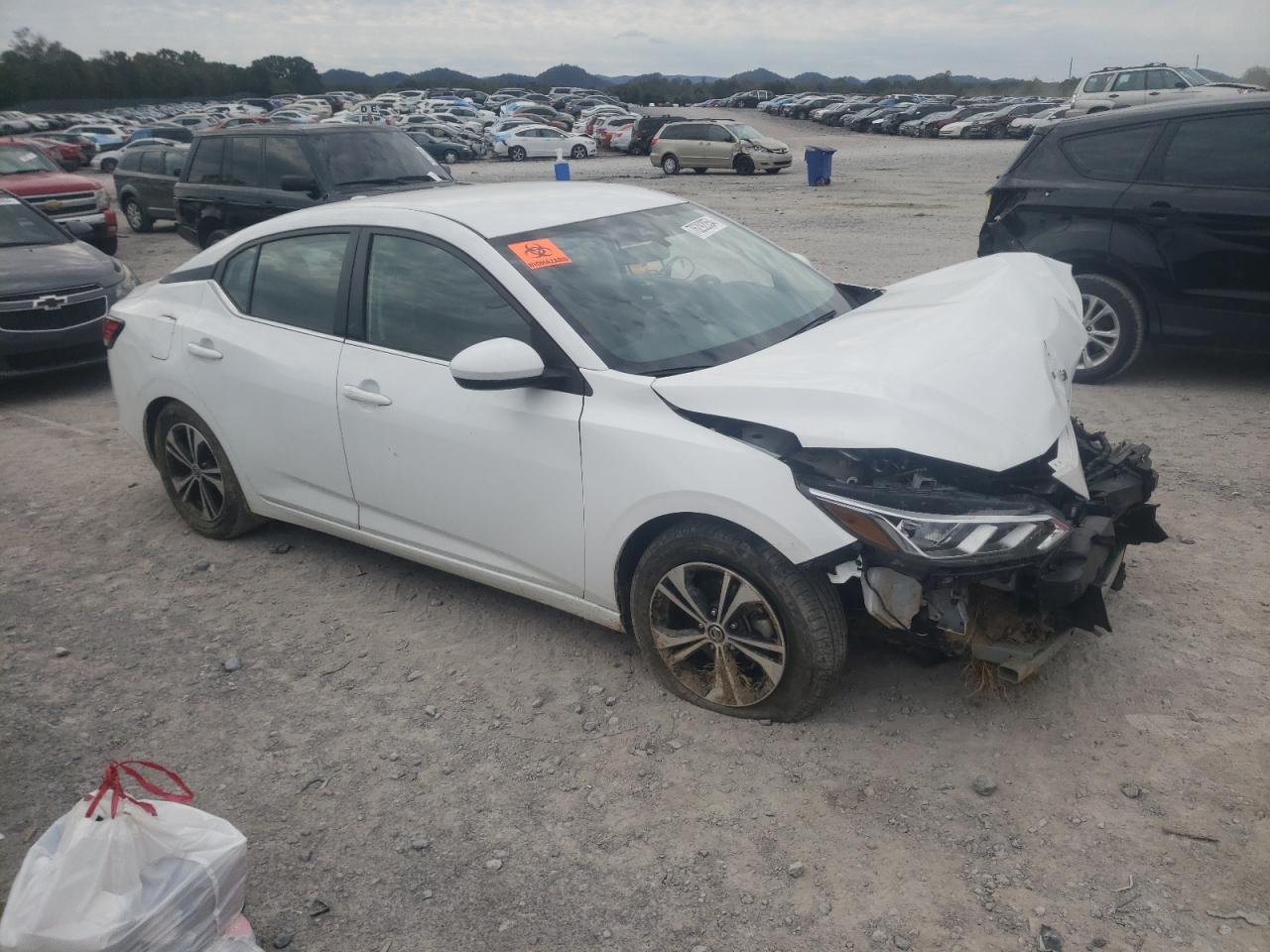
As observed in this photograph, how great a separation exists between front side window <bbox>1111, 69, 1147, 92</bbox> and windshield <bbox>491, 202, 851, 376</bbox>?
26481 millimetres

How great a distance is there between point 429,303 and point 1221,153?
5.17 meters

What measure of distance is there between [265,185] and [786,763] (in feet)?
31.7

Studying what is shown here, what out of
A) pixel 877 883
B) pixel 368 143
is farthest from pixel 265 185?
pixel 877 883

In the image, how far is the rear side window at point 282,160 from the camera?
33.9 ft

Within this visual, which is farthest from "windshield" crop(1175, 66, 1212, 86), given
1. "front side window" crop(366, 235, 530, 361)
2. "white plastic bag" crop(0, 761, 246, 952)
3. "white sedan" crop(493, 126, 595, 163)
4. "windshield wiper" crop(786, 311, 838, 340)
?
"white plastic bag" crop(0, 761, 246, 952)

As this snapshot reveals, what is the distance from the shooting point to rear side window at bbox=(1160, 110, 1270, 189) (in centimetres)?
611

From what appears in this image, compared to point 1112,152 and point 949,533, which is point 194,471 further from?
point 1112,152

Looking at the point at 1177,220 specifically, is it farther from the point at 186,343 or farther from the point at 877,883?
the point at 186,343

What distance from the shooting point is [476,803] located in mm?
3121

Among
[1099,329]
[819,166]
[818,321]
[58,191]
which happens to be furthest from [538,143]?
[818,321]

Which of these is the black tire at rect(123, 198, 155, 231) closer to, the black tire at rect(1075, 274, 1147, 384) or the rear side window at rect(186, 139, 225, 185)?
the rear side window at rect(186, 139, 225, 185)

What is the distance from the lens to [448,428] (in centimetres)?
374

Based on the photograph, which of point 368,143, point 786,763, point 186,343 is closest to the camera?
point 786,763

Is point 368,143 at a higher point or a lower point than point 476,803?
higher
